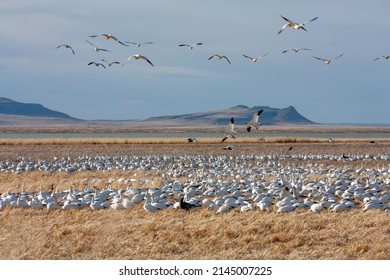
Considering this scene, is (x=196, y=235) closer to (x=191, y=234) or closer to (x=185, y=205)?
(x=191, y=234)

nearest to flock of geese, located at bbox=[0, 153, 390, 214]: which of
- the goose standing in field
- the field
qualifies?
the goose standing in field

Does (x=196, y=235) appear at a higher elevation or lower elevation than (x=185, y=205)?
lower

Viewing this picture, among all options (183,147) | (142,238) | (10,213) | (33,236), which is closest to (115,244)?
(142,238)

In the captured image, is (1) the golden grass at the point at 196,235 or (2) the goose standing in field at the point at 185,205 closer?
(1) the golden grass at the point at 196,235

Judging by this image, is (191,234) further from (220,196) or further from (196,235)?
(220,196)

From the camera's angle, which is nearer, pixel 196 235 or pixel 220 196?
pixel 196 235

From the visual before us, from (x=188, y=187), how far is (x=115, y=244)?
21.3 feet

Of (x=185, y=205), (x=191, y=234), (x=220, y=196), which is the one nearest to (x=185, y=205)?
(x=185, y=205)

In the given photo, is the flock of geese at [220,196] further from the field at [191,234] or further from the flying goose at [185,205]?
the field at [191,234]

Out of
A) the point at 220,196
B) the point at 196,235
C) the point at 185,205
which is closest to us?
the point at 196,235

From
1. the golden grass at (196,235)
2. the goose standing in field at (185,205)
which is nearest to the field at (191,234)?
the golden grass at (196,235)

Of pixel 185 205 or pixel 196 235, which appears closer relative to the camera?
pixel 196 235

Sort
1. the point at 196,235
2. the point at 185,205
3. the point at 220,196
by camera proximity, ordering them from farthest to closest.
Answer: the point at 220,196 < the point at 185,205 < the point at 196,235
